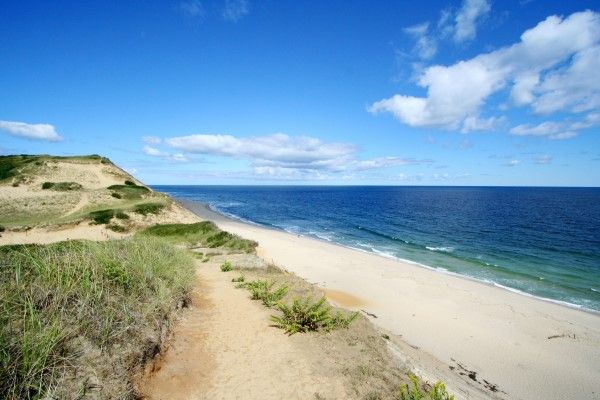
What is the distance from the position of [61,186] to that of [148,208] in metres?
15.6

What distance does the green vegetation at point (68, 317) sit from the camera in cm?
483

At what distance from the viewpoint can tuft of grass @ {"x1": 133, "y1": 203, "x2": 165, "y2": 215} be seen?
32844 mm

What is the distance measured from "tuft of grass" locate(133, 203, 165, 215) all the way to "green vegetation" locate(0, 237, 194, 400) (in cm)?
2550

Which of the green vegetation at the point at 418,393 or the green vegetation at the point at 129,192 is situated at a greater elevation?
the green vegetation at the point at 129,192

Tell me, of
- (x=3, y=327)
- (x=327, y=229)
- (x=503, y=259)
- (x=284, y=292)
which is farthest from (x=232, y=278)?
(x=327, y=229)

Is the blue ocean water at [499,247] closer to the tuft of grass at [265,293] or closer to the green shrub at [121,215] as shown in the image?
the tuft of grass at [265,293]

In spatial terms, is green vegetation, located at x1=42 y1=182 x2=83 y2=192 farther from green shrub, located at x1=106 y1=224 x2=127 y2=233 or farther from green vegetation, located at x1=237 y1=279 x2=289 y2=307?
green vegetation, located at x1=237 y1=279 x2=289 y2=307

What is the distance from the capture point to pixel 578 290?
24.0m

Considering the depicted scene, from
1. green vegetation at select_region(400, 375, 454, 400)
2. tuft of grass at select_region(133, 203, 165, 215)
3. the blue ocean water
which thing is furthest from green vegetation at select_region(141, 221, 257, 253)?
green vegetation at select_region(400, 375, 454, 400)

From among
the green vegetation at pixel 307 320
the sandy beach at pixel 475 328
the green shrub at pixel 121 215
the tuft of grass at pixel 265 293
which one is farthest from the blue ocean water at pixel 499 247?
the green shrub at pixel 121 215

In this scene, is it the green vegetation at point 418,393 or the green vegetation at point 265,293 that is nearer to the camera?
the green vegetation at point 418,393

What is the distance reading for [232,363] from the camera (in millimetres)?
7930

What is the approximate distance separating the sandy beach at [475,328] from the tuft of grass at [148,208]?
15.4 meters

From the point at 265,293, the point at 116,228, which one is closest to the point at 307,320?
the point at 265,293
